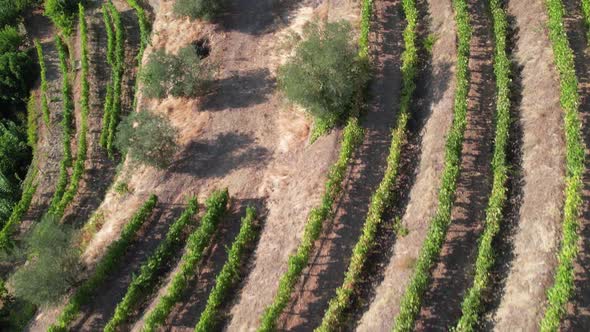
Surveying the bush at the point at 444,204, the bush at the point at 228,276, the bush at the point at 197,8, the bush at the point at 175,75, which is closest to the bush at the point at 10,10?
the bush at the point at 197,8

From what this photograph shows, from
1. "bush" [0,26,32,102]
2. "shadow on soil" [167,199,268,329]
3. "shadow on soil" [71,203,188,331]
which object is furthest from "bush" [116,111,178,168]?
"bush" [0,26,32,102]

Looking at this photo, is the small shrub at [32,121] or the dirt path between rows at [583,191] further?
the small shrub at [32,121]

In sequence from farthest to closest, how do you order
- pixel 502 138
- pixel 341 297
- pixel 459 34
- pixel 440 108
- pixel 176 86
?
pixel 176 86
pixel 459 34
pixel 440 108
pixel 502 138
pixel 341 297

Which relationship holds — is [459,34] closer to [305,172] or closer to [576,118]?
[576,118]

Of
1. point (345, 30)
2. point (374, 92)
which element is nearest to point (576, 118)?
point (374, 92)

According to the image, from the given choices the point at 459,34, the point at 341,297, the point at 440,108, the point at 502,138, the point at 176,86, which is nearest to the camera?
the point at 341,297

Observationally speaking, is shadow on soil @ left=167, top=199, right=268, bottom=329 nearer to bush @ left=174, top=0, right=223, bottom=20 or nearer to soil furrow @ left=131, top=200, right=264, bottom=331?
soil furrow @ left=131, top=200, right=264, bottom=331

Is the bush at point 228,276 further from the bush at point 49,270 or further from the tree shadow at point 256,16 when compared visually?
the tree shadow at point 256,16
